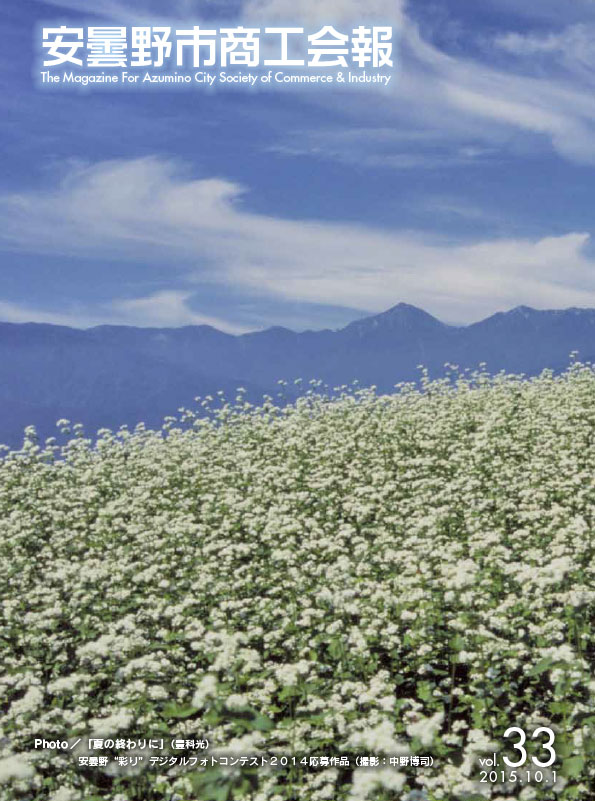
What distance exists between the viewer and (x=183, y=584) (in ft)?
37.4

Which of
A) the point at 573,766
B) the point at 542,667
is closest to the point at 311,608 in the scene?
the point at 542,667

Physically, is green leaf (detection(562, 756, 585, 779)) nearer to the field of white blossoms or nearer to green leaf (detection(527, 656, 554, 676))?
the field of white blossoms

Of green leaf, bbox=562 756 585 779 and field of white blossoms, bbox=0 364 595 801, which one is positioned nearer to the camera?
green leaf, bbox=562 756 585 779

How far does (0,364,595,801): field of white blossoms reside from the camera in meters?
6.70

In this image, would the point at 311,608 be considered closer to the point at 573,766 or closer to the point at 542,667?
the point at 542,667

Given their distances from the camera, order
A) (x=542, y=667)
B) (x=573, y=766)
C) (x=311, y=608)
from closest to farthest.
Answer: (x=573, y=766) < (x=542, y=667) < (x=311, y=608)

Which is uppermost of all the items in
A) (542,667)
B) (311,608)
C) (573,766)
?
(542,667)

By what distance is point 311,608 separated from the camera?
9.99 m

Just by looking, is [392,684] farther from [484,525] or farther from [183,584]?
[484,525]

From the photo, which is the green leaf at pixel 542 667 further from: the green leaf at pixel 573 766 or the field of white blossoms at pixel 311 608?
the green leaf at pixel 573 766

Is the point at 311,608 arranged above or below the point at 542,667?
below

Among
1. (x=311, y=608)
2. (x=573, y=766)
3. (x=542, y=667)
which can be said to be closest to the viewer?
(x=573, y=766)

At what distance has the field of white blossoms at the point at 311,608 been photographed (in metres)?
6.70

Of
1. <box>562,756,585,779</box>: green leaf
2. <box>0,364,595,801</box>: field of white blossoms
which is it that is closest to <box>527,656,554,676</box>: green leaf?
<box>0,364,595,801</box>: field of white blossoms
